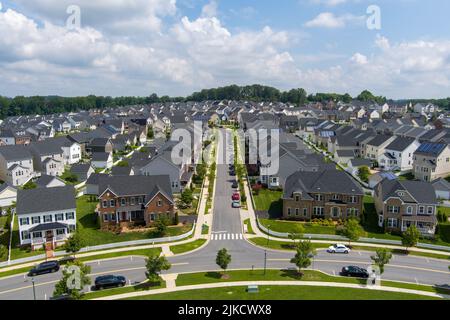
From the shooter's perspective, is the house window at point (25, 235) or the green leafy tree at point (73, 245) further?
the house window at point (25, 235)

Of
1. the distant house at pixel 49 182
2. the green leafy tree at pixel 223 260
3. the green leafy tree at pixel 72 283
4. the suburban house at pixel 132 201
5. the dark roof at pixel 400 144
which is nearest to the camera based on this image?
the green leafy tree at pixel 72 283

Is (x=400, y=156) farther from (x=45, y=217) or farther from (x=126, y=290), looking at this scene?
(x=45, y=217)

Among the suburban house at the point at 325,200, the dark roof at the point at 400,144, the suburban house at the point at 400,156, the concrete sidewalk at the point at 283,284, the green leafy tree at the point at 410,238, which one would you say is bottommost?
the concrete sidewalk at the point at 283,284

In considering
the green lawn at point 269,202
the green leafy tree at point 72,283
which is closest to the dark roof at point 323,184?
the green lawn at point 269,202

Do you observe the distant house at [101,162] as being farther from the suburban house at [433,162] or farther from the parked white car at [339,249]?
the suburban house at [433,162]

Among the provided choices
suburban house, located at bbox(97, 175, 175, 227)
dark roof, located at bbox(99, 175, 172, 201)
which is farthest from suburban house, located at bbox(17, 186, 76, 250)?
dark roof, located at bbox(99, 175, 172, 201)
